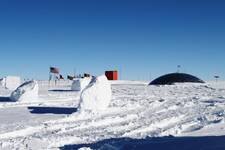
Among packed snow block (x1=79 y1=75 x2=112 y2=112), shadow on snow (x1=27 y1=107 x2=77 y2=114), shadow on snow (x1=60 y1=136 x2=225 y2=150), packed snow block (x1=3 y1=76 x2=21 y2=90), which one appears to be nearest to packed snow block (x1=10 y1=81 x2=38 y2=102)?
shadow on snow (x1=27 y1=107 x2=77 y2=114)

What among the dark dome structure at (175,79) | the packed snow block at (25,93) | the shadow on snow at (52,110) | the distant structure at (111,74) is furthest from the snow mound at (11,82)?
the shadow on snow at (52,110)

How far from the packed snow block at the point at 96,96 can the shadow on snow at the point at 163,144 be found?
755 centimetres

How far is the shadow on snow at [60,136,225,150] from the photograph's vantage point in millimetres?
9125

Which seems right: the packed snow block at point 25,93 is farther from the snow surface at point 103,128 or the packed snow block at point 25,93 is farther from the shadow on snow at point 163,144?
the shadow on snow at point 163,144

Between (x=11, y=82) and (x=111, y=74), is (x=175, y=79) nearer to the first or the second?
(x=111, y=74)

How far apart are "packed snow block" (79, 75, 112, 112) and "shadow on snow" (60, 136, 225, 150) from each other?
7547 mm

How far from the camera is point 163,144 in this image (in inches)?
384

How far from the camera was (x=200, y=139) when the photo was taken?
9.98 m

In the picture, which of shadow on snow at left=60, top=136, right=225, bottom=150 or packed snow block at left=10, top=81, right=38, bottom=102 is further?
packed snow block at left=10, top=81, right=38, bottom=102

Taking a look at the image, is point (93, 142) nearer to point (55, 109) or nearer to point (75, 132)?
point (75, 132)

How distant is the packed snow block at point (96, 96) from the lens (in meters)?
18.5

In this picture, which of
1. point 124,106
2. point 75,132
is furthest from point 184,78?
point 75,132

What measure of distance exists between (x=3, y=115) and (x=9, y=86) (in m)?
29.3

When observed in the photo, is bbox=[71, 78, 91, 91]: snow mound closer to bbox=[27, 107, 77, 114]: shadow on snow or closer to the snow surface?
the snow surface
